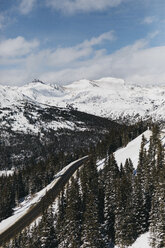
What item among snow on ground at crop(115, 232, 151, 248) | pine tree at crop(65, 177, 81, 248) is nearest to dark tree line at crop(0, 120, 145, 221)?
pine tree at crop(65, 177, 81, 248)

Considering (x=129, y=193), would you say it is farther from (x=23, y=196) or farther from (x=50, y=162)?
(x=50, y=162)

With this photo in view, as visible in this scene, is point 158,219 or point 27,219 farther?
point 27,219

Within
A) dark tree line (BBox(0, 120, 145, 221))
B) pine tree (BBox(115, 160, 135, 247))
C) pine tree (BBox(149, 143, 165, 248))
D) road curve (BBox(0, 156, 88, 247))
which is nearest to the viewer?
pine tree (BBox(149, 143, 165, 248))

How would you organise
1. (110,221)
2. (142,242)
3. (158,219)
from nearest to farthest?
(158,219) → (142,242) → (110,221)

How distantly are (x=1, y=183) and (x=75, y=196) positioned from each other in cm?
6858

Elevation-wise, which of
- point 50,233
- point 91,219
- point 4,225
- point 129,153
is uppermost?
point 129,153

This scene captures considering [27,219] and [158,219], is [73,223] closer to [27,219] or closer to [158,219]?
[158,219]

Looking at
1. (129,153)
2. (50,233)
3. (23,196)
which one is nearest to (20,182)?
(23,196)

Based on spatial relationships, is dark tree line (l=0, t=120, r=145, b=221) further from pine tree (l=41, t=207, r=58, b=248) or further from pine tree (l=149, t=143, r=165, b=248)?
pine tree (l=149, t=143, r=165, b=248)

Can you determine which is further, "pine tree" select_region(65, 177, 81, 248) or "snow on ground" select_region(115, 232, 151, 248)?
"pine tree" select_region(65, 177, 81, 248)

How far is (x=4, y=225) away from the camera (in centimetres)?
8519

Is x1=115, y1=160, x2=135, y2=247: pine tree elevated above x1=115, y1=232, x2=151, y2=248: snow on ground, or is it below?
above

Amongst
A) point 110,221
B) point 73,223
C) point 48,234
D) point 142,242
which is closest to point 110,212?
point 110,221

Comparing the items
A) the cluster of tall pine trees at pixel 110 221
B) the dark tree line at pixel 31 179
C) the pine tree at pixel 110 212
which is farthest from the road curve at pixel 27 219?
the pine tree at pixel 110 212
